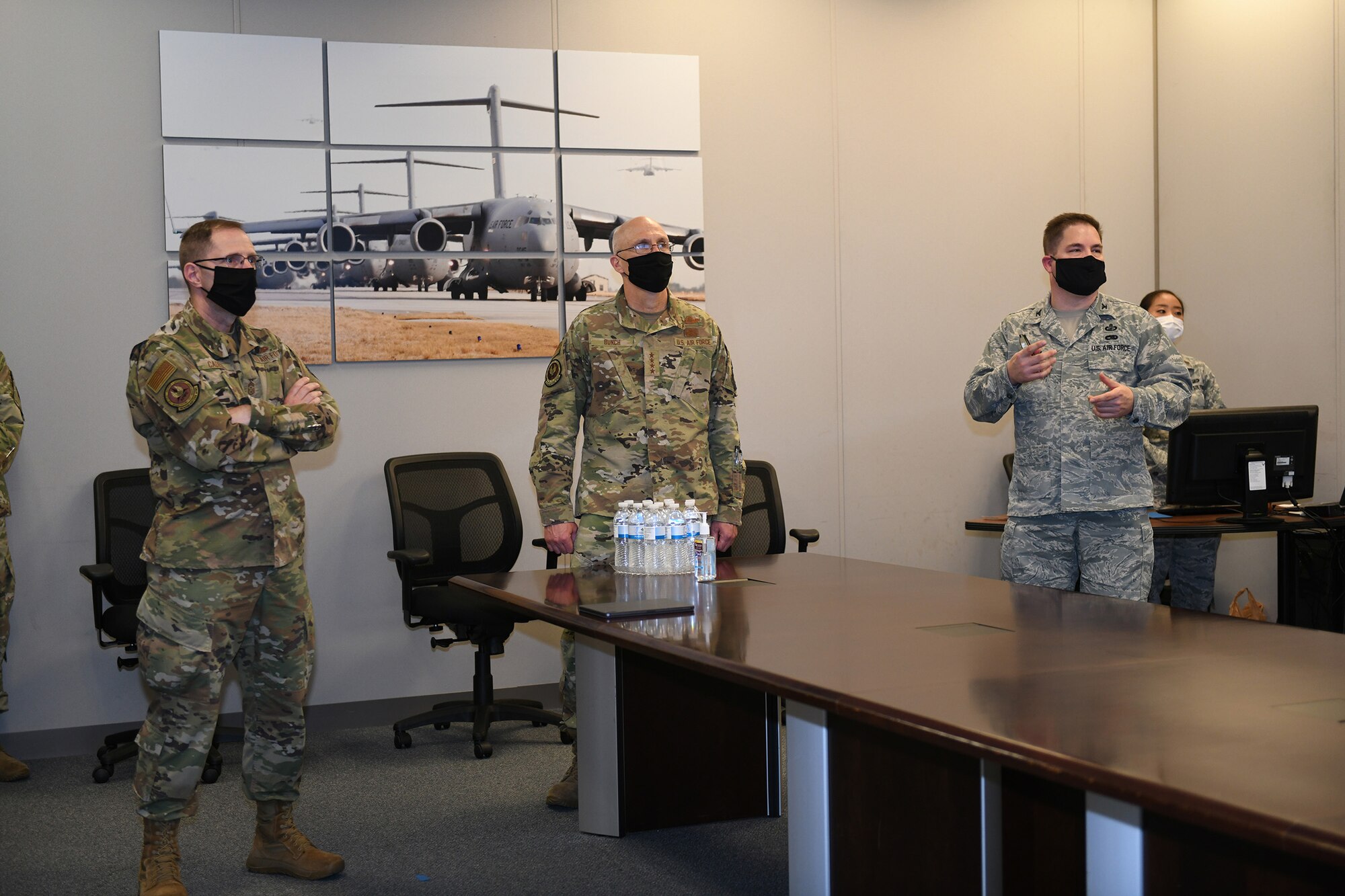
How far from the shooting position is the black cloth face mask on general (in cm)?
293

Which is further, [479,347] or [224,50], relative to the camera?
[479,347]

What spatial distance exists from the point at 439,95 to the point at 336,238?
0.75 m

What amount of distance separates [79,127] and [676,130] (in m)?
2.41

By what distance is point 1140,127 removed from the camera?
5.95 m

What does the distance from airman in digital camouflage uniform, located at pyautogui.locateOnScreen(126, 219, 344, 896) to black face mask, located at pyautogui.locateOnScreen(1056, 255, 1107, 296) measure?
2.13 m

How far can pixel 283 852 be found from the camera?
3129mm

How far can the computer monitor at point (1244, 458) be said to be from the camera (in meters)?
4.21

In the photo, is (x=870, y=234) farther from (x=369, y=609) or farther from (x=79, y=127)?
(x=79, y=127)

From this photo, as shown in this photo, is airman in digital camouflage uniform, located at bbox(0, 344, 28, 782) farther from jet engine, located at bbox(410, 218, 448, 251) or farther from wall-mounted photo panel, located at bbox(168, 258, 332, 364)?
jet engine, located at bbox(410, 218, 448, 251)

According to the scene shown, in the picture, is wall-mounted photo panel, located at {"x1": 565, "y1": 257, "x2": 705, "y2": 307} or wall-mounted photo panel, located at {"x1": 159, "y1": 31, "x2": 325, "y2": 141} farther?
wall-mounted photo panel, located at {"x1": 565, "y1": 257, "x2": 705, "y2": 307}

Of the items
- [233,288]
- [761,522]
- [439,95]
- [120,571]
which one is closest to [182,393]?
[233,288]

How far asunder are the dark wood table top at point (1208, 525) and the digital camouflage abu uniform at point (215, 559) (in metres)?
2.45

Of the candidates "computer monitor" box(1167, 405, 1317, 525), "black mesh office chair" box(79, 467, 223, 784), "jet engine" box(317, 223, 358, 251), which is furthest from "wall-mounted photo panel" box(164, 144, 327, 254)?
"computer monitor" box(1167, 405, 1317, 525)

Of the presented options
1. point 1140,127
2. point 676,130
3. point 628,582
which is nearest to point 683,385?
point 628,582
